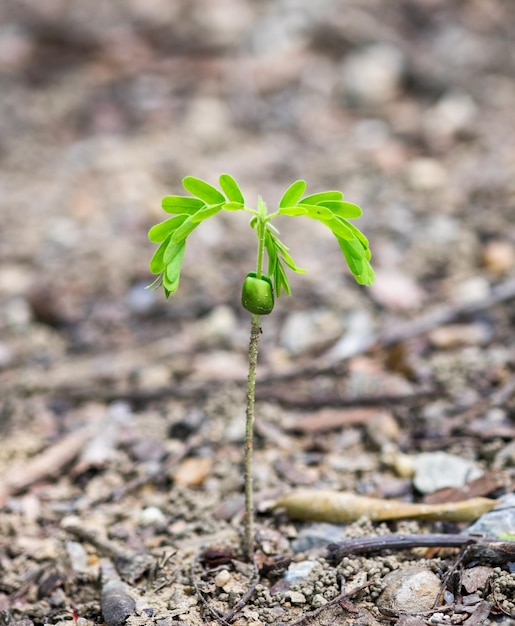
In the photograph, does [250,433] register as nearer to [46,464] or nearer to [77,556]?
[77,556]

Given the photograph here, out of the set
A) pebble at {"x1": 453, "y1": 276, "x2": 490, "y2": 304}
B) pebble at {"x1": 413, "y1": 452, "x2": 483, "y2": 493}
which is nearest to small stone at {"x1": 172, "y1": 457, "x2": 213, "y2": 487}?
pebble at {"x1": 413, "y1": 452, "x2": 483, "y2": 493}

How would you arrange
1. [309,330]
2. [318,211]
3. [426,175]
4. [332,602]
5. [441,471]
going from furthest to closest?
[426,175] → [309,330] → [441,471] → [332,602] → [318,211]

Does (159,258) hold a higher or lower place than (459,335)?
higher

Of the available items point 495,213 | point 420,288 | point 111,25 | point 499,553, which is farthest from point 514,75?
point 499,553

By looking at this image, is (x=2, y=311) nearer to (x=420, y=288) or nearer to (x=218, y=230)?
(x=218, y=230)

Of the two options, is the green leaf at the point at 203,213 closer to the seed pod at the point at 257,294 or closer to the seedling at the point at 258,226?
the seedling at the point at 258,226

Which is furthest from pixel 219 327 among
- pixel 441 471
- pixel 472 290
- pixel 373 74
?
pixel 373 74
